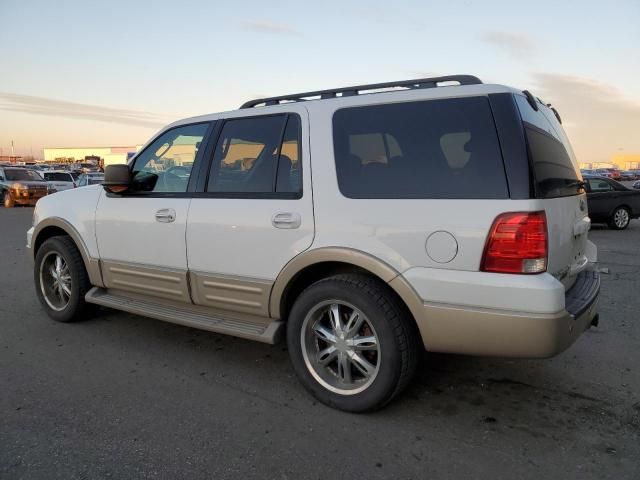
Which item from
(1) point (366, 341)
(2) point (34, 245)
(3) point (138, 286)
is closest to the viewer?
(1) point (366, 341)

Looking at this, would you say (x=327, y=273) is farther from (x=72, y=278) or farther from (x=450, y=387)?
(x=72, y=278)

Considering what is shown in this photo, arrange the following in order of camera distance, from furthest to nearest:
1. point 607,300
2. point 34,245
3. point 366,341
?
1. point 607,300
2. point 34,245
3. point 366,341

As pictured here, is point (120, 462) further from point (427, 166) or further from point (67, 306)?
point (67, 306)

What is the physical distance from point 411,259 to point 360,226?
373 millimetres

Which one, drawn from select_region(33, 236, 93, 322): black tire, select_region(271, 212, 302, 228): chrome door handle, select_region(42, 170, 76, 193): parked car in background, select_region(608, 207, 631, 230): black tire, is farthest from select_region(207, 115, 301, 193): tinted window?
select_region(42, 170, 76, 193): parked car in background

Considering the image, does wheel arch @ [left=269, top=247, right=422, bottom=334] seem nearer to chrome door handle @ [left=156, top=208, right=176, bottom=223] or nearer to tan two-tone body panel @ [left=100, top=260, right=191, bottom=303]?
tan two-tone body panel @ [left=100, top=260, right=191, bottom=303]

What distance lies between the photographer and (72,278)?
15.2ft

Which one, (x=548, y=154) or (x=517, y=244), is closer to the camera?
(x=517, y=244)

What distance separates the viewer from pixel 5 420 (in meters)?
2.97

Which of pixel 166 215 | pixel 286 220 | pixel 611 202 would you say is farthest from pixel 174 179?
pixel 611 202

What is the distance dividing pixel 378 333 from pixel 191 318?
60.4 inches

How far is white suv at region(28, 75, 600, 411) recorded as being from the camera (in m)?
2.63

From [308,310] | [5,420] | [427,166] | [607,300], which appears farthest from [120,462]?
[607,300]

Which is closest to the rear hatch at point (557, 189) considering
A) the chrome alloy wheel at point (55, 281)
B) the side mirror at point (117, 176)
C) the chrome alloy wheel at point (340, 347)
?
the chrome alloy wheel at point (340, 347)
